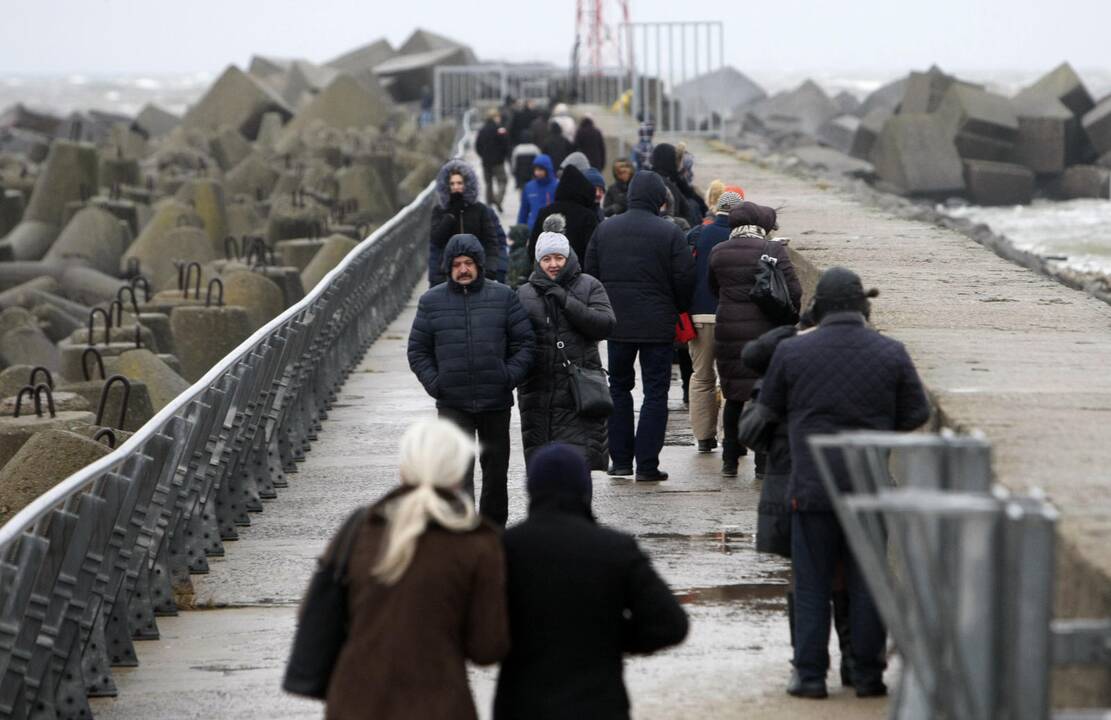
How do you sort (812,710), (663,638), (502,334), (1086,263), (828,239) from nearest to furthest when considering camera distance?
(663,638) < (812,710) < (502,334) < (828,239) < (1086,263)

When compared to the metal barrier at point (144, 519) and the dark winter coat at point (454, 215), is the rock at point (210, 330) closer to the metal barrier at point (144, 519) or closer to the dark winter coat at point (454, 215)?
the metal barrier at point (144, 519)

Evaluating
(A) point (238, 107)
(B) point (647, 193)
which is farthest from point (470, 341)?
(A) point (238, 107)

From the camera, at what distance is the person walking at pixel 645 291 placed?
1086 cm

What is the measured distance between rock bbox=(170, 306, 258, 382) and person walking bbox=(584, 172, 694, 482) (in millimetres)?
6219

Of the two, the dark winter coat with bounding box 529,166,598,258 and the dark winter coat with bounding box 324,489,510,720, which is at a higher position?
the dark winter coat with bounding box 529,166,598,258

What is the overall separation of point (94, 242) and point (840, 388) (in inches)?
1051

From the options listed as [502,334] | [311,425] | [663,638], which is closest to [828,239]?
[311,425]

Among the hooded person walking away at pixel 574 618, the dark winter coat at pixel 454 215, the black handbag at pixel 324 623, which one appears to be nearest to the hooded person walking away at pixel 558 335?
the dark winter coat at pixel 454 215

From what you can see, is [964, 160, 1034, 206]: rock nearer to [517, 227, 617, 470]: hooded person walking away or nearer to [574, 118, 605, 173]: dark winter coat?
[574, 118, 605, 173]: dark winter coat

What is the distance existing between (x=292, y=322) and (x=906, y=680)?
8.12 meters

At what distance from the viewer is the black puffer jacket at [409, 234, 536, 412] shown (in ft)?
30.5

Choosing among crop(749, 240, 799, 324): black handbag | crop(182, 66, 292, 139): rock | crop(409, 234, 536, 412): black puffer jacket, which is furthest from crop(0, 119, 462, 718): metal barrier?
crop(182, 66, 292, 139): rock

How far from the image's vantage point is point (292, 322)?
12.5m

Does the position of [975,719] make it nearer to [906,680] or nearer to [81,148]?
[906,680]
